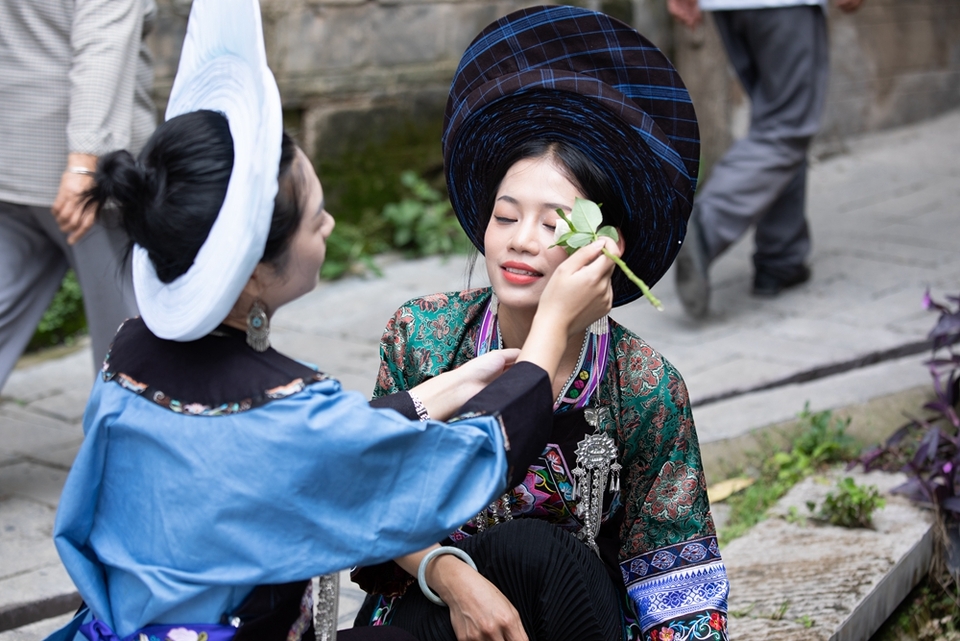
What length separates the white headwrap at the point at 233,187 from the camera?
1.37 meters

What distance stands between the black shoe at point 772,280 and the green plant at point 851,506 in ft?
7.00

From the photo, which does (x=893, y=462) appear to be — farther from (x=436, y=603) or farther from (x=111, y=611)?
(x=111, y=611)

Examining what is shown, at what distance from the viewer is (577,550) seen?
6.36 ft

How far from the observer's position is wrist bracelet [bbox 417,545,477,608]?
6.30 ft

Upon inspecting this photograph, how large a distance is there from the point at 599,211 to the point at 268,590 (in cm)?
80

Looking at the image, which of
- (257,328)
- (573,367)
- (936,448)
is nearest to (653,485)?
(573,367)

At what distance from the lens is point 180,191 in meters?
1.43

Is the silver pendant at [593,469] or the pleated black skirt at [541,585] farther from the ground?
the silver pendant at [593,469]

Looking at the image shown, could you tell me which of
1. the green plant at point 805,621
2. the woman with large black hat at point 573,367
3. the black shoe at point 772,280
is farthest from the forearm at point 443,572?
the black shoe at point 772,280

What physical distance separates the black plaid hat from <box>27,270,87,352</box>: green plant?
10.3ft

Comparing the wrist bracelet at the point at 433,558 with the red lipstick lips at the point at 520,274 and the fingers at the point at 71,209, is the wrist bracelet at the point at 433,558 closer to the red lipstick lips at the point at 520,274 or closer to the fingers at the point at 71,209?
the red lipstick lips at the point at 520,274

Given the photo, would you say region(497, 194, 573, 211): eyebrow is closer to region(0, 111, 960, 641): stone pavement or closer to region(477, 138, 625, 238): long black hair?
region(477, 138, 625, 238): long black hair

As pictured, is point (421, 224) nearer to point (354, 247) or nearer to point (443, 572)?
point (354, 247)

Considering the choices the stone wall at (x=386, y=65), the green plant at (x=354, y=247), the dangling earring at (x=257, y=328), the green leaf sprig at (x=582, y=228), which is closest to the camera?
the dangling earring at (x=257, y=328)
